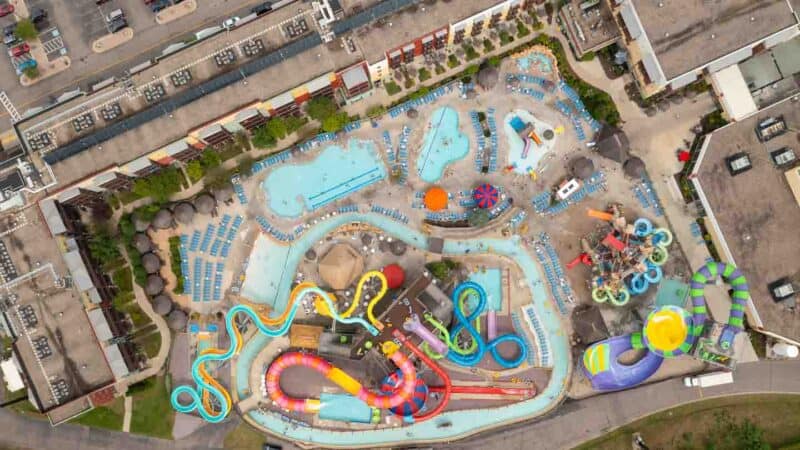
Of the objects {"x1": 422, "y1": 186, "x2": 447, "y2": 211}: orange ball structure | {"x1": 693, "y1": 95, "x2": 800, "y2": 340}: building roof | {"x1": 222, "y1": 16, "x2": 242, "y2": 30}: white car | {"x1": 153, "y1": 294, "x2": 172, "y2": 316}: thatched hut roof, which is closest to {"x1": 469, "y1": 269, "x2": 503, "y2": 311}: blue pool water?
{"x1": 422, "y1": 186, "x2": 447, "y2": 211}: orange ball structure

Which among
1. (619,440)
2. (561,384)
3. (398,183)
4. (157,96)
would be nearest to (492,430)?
(561,384)

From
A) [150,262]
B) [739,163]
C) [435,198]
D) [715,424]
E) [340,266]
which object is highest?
[150,262]

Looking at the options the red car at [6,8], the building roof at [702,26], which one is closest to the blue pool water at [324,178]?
the building roof at [702,26]

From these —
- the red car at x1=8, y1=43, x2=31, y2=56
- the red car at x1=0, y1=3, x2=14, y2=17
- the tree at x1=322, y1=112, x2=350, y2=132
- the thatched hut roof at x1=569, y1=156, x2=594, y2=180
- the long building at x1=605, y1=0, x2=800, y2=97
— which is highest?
the red car at x1=0, y1=3, x2=14, y2=17

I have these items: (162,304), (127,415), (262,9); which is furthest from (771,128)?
(127,415)

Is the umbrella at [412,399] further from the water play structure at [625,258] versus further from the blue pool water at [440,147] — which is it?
the blue pool water at [440,147]

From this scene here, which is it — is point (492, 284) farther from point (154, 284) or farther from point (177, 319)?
point (154, 284)

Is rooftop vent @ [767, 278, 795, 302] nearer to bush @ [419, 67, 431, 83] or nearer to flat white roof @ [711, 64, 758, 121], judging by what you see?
flat white roof @ [711, 64, 758, 121]
